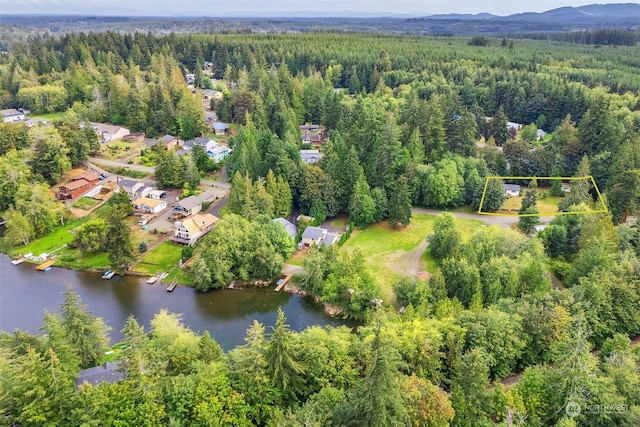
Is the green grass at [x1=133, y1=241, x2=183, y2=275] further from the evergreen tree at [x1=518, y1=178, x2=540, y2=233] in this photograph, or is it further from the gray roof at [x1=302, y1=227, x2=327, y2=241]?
the evergreen tree at [x1=518, y1=178, x2=540, y2=233]

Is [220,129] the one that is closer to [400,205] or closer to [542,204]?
[400,205]

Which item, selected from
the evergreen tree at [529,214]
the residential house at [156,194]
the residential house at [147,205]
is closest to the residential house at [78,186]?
the residential house at [147,205]

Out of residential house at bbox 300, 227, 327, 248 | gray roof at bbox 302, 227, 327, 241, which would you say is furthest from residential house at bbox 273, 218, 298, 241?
gray roof at bbox 302, 227, 327, 241

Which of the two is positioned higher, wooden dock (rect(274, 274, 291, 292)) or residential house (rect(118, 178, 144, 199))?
residential house (rect(118, 178, 144, 199))

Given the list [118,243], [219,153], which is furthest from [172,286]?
[219,153]

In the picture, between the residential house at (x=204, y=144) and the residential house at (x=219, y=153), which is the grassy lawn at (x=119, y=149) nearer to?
the residential house at (x=204, y=144)

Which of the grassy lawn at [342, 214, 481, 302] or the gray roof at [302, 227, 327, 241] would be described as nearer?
the grassy lawn at [342, 214, 481, 302]

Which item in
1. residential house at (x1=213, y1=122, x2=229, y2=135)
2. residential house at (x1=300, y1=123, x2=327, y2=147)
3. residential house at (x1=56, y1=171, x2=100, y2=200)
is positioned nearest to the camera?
residential house at (x1=56, y1=171, x2=100, y2=200)
